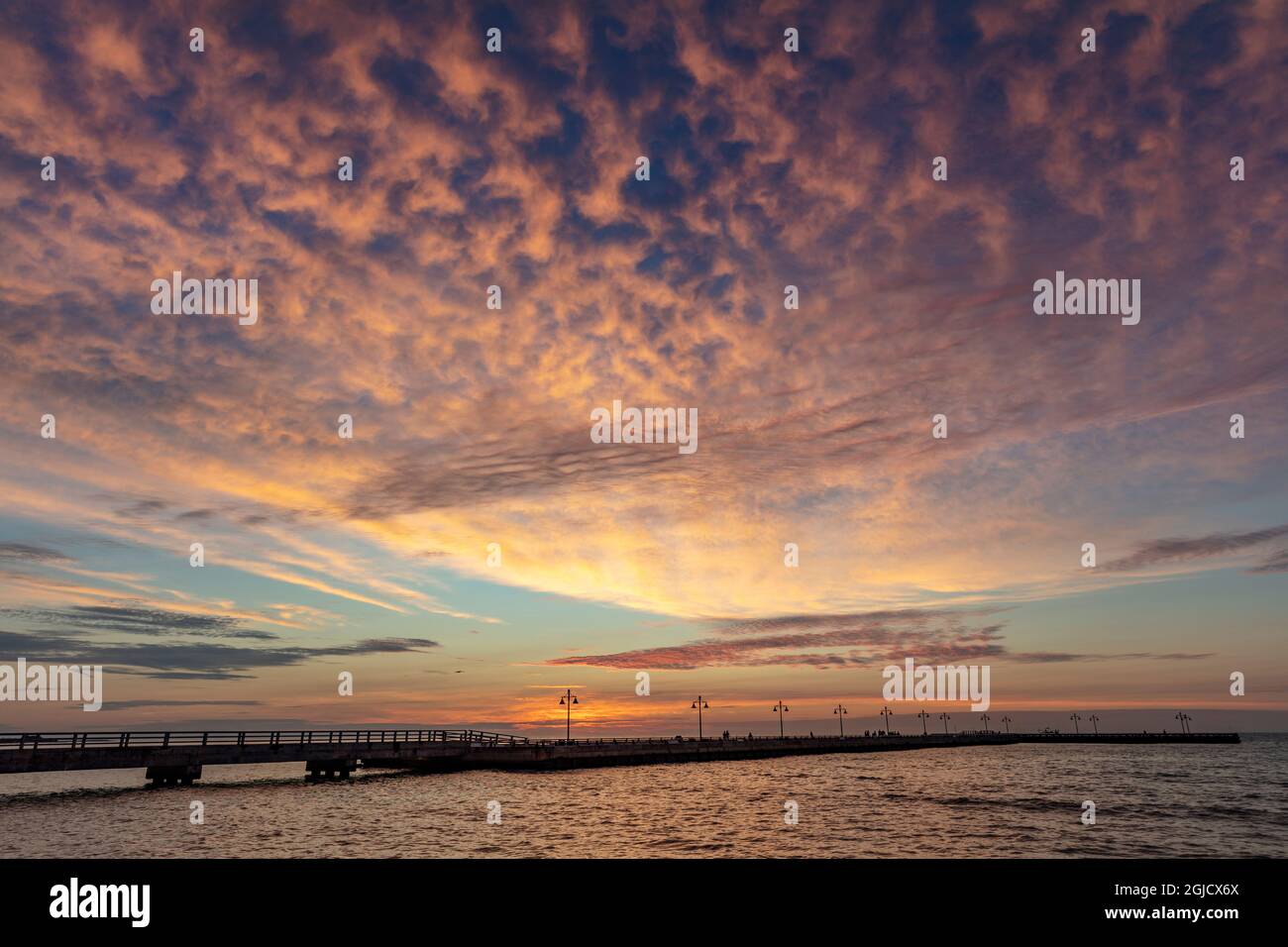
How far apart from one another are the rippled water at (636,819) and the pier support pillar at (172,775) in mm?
1381

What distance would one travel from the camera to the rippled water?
36.0 meters

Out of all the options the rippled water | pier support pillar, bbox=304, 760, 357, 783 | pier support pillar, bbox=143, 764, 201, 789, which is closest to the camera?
the rippled water

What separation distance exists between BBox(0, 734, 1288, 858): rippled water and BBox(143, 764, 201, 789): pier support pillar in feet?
4.53

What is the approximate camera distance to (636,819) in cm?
4703

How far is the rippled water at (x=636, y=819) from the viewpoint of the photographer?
3597 cm

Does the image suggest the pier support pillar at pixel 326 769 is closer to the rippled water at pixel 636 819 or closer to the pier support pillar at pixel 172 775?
the rippled water at pixel 636 819

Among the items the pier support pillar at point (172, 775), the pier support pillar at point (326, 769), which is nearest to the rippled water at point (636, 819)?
the pier support pillar at point (172, 775)

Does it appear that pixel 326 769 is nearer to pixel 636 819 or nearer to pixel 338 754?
pixel 338 754

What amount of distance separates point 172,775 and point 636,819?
41878mm

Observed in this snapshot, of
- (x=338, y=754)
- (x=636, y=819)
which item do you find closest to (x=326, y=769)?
(x=338, y=754)

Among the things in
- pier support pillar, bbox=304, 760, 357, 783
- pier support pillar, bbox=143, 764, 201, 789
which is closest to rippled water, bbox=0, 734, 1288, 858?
pier support pillar, bbox=143, 764, 201, 789

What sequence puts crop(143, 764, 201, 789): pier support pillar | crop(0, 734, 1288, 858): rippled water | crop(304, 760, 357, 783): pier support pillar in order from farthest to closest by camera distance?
crop(304, 760, 357, 783): pier support pillar, crop(143, 764, 201, 789): pier support pillar, crop(0, 734, 1288, 858): rippled water

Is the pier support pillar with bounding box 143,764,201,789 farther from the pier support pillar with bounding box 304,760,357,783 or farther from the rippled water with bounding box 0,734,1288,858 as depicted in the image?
the pier support pillar with bounding box 304,760,357,783
